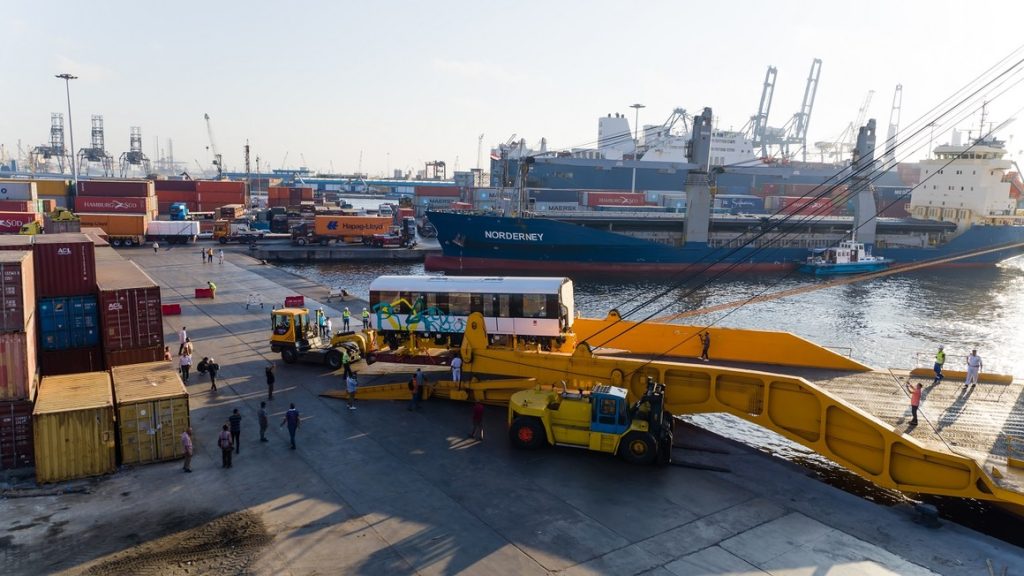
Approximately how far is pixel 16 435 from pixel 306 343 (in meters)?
9.99

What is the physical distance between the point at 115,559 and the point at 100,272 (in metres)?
15.2

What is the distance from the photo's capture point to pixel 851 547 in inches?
504

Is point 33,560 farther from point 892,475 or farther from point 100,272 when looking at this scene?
point 892,475

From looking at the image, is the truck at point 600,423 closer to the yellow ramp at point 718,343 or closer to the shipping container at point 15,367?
the yellow ramp at point 718,343

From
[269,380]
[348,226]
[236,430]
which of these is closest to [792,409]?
[236,430]

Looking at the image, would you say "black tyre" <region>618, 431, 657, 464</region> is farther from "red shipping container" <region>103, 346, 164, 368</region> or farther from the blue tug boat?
the blue tug boat

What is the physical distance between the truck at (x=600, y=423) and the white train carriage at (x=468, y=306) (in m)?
3.96

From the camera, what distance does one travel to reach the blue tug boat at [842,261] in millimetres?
62594

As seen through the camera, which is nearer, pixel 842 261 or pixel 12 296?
pixel 12 296

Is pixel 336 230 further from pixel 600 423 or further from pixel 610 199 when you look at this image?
pixel 600 423

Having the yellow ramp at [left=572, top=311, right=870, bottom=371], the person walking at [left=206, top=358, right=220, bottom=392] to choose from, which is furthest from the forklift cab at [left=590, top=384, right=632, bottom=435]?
the person walking at [left=206, top=358, right=220, bottom=392]

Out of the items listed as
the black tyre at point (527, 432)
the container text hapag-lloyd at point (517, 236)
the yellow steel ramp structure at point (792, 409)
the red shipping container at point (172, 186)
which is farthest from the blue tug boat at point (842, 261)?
the red shipping container at point (172, 186)

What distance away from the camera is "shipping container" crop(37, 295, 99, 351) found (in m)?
19.4

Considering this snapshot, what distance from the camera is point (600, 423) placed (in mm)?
16422
